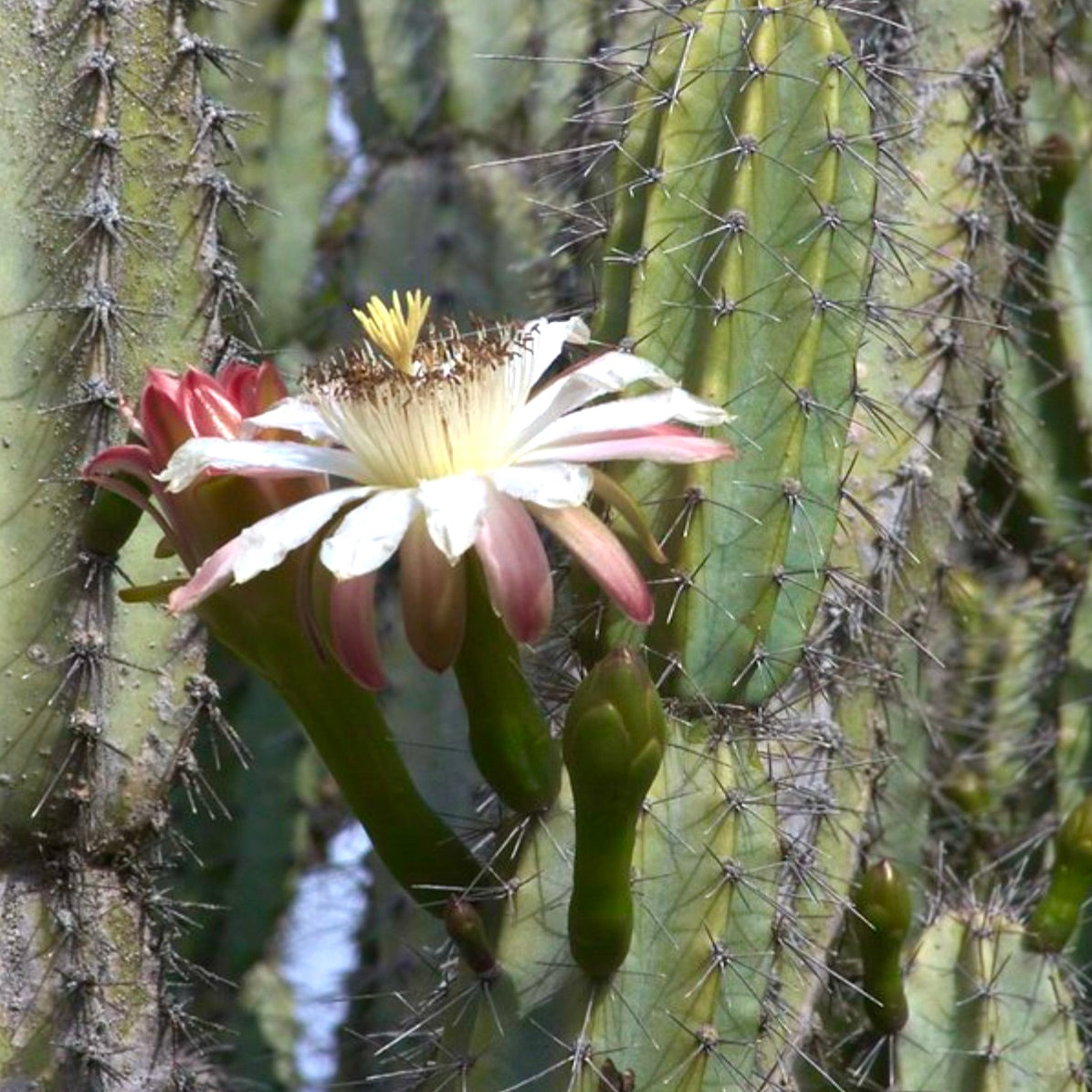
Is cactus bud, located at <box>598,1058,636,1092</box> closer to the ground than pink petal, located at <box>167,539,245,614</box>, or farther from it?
closer to the ground

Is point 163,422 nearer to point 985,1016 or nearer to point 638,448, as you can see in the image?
point 638,448

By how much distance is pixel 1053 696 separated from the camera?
2500 mm

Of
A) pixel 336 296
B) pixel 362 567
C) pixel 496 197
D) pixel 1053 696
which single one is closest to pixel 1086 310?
pixel 1053 696

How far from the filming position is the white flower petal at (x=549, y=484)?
140cm

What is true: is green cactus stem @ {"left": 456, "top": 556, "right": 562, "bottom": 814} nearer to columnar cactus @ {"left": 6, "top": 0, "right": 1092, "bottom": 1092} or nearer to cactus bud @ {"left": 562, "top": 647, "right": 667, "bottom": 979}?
columnar cactus @ {"left": 6, "top": 0, "right": 1092, "bottom": 1092}

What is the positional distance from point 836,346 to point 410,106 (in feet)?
5.83

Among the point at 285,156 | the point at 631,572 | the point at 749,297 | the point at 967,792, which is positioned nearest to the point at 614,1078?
the point at 631,572

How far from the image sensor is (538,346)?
1578 millimetres

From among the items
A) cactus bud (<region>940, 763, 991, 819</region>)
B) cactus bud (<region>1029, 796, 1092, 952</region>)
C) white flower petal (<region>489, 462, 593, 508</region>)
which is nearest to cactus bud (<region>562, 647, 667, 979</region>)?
white flower petal (<region>489, 462, 593, 508</region>)

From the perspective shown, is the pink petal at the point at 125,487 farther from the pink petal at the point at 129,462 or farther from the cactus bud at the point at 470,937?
the cactus bud at the point at 470,937

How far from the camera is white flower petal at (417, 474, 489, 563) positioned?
1367 mm

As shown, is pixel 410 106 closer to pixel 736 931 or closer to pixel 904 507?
pixel 904 507

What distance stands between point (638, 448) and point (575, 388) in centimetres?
9

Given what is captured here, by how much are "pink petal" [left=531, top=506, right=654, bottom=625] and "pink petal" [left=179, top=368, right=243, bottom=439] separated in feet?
0.82
